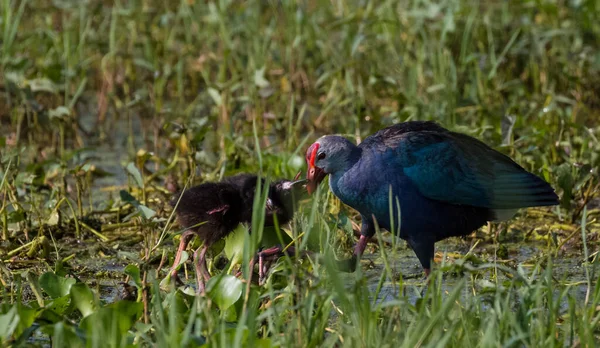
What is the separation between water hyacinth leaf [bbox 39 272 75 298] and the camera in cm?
364

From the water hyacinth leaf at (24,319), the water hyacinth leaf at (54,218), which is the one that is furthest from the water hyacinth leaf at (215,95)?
the water hyacinth leaf at (24,319)

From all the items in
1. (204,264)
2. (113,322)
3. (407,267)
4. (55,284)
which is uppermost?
(113,322)

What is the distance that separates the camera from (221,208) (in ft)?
14.2

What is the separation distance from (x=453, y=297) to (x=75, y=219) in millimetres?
2513

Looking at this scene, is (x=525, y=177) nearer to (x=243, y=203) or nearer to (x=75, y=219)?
(x=243, y=203)

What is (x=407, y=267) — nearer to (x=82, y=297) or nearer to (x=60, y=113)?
(x=82, y=297)

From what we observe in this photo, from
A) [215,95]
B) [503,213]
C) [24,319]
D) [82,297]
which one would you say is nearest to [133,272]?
[82,297]

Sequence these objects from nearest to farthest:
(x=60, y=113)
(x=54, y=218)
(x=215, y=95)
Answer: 1. (x=54, y=218)
2. (x=60, y=113)
3. (x=215, y=95)

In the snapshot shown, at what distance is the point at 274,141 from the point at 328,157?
2.77 metres

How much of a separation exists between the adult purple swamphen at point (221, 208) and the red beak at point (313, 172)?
93 millimetres

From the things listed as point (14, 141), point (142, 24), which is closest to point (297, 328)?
point (14, 141)

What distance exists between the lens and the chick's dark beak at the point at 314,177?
4145mm

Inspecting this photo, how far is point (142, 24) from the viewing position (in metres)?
8.03

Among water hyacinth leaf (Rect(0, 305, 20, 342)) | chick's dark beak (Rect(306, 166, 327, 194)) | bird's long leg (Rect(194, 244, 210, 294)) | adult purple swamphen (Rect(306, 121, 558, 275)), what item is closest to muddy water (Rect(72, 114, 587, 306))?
adult purple swamphen (Rect(306, 121, 558, 275))
